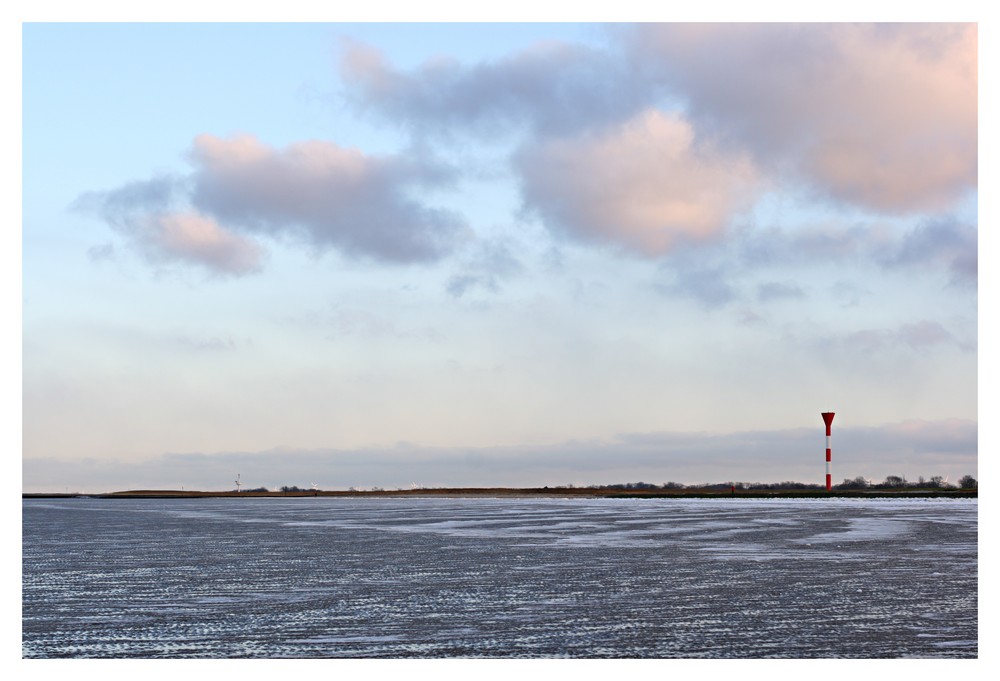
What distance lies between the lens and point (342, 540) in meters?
44.2

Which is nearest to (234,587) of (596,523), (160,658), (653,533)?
Result: (160,658)

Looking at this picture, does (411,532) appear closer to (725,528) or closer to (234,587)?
(725,528)

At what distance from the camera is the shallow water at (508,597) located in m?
18.8

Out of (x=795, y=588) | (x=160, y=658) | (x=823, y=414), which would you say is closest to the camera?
(x=160, y=658)

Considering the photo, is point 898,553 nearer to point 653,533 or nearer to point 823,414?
point 653,533

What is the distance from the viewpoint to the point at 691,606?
22.9 metres

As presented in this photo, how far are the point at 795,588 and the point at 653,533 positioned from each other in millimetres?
21742

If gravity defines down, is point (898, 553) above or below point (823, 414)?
below

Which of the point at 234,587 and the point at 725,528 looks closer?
the point at 234,587

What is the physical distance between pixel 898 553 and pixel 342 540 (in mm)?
21261

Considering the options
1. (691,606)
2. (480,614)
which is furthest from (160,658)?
(691,606)

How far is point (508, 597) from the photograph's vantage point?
79.7 ft

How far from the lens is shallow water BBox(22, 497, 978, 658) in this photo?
18750 mm
